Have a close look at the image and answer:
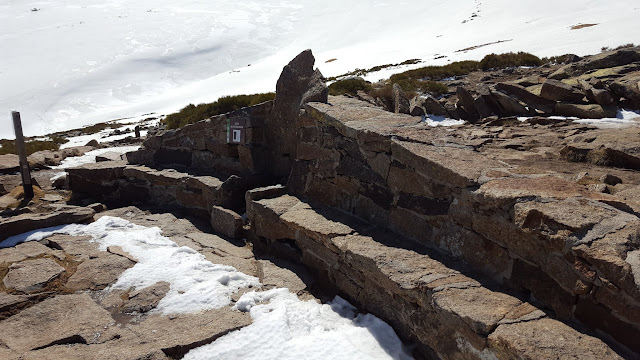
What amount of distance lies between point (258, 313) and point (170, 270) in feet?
5.15

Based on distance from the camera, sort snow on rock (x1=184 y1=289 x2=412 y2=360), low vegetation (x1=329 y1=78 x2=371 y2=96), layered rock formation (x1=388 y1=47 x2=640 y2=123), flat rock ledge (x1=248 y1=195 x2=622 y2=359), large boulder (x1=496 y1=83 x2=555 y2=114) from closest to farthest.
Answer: flat rock ledge (x1=248 y1=195 x2=622 y2=359) → snow on rock (x1=184 y1=289 x2=412 y2=360) → layered rock formation (x1=388 y1=47 x2=640 y2=123) → large boulder (x1=496 y1=83 x2=555 y2=114) → low vegetation (x1=329 y1=78 x2=371 y2=96)

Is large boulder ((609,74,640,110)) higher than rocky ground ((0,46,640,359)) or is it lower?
higher

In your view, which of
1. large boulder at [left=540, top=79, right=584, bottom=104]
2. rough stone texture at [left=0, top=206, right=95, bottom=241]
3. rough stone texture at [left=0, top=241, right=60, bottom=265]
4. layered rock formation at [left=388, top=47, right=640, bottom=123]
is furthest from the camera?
large boulder at [left=540, top=79, right=584, bottom=104]

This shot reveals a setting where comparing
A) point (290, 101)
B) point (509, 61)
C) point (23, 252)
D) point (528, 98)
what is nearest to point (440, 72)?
point (509, 61)

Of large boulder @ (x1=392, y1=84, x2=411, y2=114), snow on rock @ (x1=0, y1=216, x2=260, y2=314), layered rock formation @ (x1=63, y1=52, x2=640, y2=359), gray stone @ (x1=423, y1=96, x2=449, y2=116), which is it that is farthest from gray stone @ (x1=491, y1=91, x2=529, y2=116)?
snow on rock @ (x1=0, y1=216, x2=260, y2=314)

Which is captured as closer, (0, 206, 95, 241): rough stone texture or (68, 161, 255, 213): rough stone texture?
(0, 206, 95, 241): rough stone texture

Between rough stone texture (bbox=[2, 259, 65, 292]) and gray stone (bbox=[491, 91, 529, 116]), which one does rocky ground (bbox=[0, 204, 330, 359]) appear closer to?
rough stone texture (bbox=[2, 259, 65, 292])

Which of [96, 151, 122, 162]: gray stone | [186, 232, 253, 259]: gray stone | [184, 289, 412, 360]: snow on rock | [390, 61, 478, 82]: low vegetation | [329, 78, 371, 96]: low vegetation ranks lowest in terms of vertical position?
[184, 289, 412, 360]: snow on rock

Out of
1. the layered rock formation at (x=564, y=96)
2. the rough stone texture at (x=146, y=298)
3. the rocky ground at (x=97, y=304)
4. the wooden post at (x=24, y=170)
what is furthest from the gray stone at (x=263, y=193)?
the layered rock formation at (x=564, y=96)

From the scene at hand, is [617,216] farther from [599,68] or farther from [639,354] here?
[599,68]

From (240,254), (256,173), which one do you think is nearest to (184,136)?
(256,173)

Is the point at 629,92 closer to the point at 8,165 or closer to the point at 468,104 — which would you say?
the point at 468,104

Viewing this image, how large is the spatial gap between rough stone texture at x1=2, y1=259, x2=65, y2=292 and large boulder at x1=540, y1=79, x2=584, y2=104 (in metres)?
10.8

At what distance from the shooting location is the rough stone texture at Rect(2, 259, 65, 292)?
4863mm
